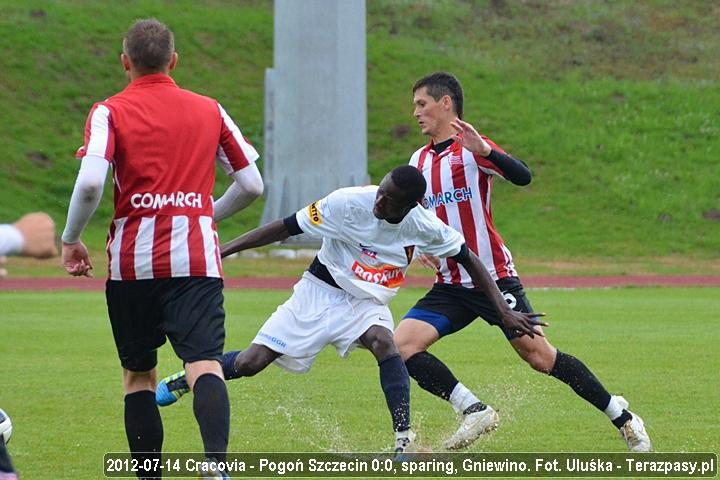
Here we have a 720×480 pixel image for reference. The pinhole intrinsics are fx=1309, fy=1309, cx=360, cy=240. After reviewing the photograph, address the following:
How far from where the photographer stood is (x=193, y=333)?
5820 millimetres

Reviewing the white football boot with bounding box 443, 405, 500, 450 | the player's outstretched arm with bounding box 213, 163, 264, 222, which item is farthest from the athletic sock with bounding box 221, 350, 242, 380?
the player's outstretched arm with bounding box 213, 163, 264, 222

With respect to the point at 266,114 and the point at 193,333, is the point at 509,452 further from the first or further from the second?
the point at 266,114

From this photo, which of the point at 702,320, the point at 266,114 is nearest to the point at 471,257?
the point at 702,320

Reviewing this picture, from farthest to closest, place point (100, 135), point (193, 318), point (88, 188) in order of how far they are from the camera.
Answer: point (193, 318) < point (100, 135) < point (88, 188)

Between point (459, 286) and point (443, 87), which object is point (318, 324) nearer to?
point (459, 286)

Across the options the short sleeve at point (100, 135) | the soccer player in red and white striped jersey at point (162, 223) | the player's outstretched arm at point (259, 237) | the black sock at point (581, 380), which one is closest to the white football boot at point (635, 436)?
the black sock at point (581, 380)

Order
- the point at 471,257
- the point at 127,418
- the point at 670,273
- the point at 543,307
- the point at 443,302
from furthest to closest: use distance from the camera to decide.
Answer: the point at 670,273 → the point at 543,307 → the point at 443,302 → the point at 471,257 → the point at 127,418

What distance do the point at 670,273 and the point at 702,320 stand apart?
11737mm

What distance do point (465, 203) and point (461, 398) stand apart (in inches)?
45.7

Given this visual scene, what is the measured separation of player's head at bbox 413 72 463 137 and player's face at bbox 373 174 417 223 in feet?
2.92

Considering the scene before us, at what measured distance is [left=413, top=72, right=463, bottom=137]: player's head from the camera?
7.84m

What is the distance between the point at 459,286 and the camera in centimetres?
790

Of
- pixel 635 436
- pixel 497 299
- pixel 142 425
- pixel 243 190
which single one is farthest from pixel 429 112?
pixel 142 425

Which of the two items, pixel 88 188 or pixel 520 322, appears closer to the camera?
pixel 88 188
